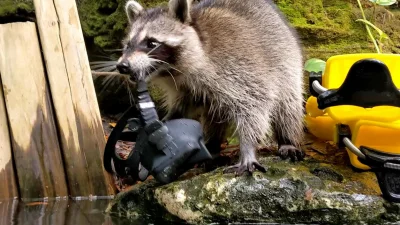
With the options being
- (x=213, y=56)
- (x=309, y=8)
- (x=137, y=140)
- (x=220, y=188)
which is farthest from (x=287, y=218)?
(x=309, y=8)

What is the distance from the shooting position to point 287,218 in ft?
9.43

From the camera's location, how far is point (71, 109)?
11.3 ft

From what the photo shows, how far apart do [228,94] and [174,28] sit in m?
0.49

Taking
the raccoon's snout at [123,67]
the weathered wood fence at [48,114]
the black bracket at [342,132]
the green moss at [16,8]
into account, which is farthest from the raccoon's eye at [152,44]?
the green moss at [16,8]

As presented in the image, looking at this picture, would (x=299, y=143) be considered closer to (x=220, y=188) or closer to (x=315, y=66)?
(x=315, y=66)

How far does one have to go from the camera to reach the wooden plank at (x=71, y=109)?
136 inches

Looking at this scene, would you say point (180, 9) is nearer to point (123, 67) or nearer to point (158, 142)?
point (123, 67)

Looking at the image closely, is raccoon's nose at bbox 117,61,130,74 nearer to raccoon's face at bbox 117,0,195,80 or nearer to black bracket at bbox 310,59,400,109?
raccoon's face at bbox 117,0,195,80

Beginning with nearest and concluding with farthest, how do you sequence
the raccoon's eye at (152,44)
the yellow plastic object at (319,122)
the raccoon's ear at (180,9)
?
Result: the raccoon's eye at (152,44)
the raccoon's ear at (180,9)
the yellow plastic object at (319,122)

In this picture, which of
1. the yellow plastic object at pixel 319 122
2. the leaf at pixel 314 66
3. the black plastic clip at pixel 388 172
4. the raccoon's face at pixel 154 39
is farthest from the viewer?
the leaf at pixel 314 66

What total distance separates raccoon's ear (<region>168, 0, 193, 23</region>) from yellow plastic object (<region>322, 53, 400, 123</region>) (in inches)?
33.8

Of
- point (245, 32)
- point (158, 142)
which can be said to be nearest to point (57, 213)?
point (158, 142)

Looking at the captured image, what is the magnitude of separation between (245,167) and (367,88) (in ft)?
2.53

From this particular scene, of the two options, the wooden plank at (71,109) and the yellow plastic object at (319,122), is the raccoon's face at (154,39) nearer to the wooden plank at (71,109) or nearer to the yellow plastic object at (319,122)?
the wooden plank at (71,109)
